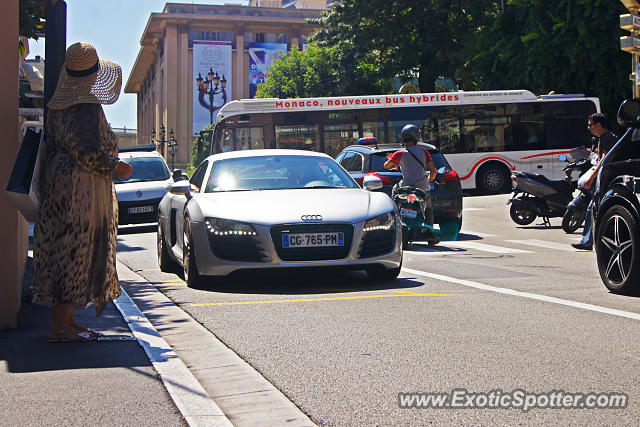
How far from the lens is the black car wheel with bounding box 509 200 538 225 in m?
19.0

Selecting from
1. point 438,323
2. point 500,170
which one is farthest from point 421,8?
point 438,323

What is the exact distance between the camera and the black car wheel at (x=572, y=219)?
659 inches

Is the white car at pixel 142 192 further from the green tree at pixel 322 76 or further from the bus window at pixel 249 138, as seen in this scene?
the green tree at pixel 322 76

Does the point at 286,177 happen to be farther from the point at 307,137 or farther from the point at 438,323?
the point at 307,137

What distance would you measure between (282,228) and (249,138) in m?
23.5

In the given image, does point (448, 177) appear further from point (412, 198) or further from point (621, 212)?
point (621, 212)

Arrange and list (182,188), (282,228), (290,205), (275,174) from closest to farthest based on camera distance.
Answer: (282,228) < (290,205) < (182,188) < (275,174)

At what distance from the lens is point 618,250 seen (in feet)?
27.1

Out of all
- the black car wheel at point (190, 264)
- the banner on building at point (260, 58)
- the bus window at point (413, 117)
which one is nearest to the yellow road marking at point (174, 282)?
the black car wheel at point (190, 264)

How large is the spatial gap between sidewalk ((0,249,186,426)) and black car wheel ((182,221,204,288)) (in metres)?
2.35

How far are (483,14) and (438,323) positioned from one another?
36981mm

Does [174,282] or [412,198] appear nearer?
[174,282]

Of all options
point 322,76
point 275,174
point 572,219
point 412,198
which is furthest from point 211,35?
point 275,174

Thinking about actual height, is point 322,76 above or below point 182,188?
above
